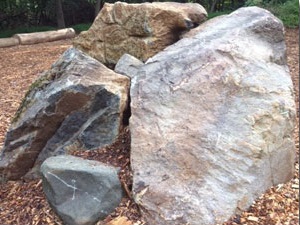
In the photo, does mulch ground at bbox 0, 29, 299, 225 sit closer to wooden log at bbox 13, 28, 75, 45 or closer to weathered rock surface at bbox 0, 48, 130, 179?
weathered rock surface at bbox 0, 48, 130, 179

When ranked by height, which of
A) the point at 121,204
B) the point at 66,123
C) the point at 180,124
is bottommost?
the point at 121,204

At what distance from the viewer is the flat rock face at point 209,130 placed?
2461 millimetres

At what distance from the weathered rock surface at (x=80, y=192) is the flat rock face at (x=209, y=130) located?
0.17 metres

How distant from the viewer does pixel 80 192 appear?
8.25 ft

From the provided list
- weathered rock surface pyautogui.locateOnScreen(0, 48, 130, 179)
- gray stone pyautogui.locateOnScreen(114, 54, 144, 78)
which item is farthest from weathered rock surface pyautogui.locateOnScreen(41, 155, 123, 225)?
gray stone pyautogui.locateOnScreen(114, 54, 144, 78)

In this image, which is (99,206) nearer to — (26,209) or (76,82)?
(26,209)

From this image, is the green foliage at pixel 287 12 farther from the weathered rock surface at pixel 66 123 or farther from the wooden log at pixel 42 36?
the weathered rock surface at pixel 66 123

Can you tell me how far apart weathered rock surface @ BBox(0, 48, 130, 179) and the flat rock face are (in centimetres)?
24

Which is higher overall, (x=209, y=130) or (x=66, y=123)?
(x=209, y=130)

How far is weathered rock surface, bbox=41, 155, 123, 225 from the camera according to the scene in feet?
8.16

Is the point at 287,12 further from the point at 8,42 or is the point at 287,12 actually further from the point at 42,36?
the point at 8,42

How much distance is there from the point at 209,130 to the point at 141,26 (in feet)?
6.25

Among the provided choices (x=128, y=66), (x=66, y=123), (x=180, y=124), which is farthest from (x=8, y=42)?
(x=180, y=124)

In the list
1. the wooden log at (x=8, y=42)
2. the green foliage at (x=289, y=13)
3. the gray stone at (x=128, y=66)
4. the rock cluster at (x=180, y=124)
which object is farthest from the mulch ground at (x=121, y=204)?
the wooden log at (x=8, y=42)
